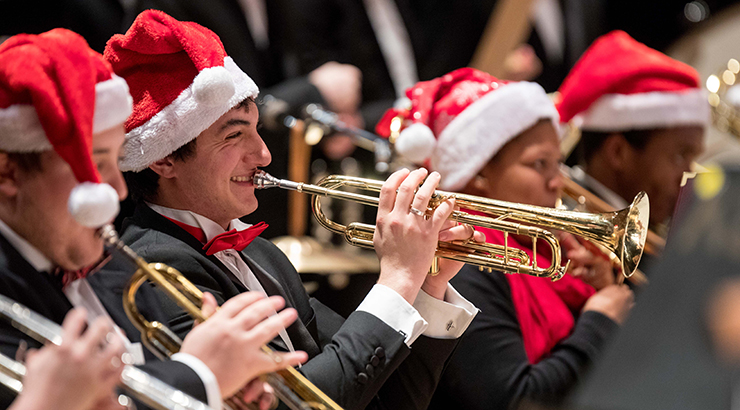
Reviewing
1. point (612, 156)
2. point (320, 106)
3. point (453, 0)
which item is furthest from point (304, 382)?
point (453, 0)

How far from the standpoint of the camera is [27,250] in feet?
3.74

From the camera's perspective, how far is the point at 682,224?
877 millimetres

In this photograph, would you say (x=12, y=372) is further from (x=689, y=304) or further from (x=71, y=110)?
(x=689, y=304)

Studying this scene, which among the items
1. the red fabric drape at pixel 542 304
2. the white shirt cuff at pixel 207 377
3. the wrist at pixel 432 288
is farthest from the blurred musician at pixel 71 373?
the red fabric drape at pixel 542 304

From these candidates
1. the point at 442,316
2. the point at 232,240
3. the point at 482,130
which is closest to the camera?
the point at 232,240

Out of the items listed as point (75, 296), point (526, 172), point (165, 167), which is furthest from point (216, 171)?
point (526, 172)

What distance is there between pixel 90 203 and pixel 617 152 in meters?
2.14

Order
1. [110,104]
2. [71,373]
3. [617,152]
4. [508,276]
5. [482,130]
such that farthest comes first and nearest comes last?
[617,152], [482,130], [508,276], [110,104], [71,373]

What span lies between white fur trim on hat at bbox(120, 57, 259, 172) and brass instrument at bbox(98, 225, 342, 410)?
32 cm

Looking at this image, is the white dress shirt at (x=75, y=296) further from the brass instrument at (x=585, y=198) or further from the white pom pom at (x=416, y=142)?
the brass instrument at (x=585, y=198)

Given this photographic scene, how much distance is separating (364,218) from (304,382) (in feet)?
6.20

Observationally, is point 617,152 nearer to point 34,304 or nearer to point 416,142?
point 416,142

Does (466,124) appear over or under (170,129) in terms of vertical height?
under

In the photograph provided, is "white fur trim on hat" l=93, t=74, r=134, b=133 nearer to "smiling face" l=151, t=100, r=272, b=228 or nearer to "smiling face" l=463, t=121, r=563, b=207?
"smiling face" l=151, t=100, r=272, b=228
